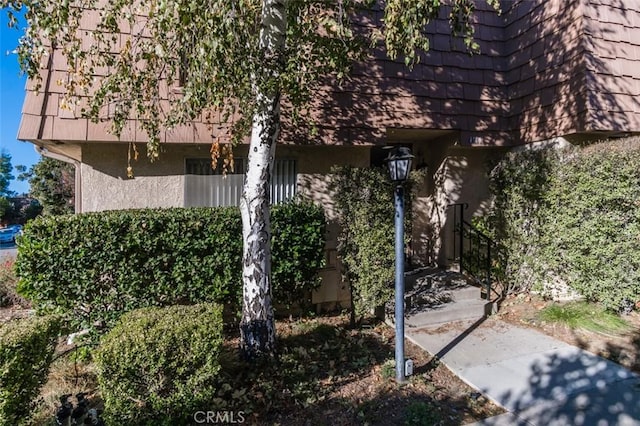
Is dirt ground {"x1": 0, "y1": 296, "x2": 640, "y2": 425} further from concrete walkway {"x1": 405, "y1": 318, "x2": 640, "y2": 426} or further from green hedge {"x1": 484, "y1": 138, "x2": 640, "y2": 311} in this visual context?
green hedge {"x1": 484, "y1": 138, "x2": 640, "y2": 311}

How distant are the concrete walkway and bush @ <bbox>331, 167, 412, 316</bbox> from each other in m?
0.86

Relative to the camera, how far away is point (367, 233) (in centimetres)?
462

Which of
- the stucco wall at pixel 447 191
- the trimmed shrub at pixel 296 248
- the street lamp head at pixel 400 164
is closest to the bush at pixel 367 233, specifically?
the trimmed shrub at pixel 296 248

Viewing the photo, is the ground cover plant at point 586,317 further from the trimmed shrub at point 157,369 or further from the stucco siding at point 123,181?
the stucco siding at point 123,181

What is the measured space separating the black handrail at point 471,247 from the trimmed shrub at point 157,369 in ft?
16.1

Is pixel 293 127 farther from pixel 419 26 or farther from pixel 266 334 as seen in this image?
pixel 266 334

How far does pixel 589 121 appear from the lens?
516cm

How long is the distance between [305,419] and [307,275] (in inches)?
86.2

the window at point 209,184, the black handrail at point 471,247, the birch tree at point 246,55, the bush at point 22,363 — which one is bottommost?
the bush at point 22,363

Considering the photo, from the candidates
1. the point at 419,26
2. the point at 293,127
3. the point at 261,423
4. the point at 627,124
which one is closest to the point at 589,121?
the point at 627,124

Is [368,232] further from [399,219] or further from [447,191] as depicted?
[447,191]

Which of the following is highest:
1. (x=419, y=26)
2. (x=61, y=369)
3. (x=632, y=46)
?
(x=632, y=46)

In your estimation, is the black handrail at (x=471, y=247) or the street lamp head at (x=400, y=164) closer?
the street lamp head at (x=400, y=164)

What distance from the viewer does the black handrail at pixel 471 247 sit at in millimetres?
6289
